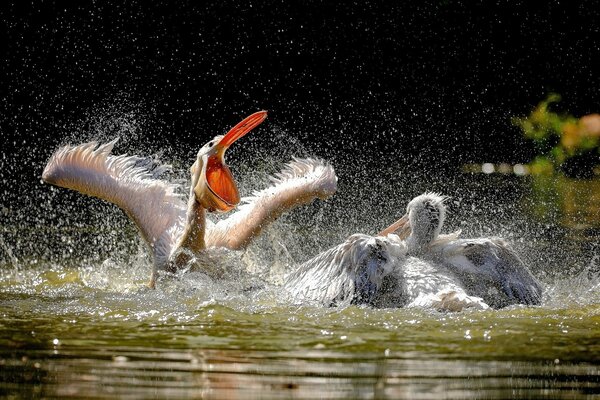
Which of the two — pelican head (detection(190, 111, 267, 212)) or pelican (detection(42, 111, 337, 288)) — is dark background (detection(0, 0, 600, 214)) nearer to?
pelican (detection(42, 111, 337, 288))

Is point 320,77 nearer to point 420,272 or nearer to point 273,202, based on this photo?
point 273,202

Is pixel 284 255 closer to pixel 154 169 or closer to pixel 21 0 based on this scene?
pixel 154 169

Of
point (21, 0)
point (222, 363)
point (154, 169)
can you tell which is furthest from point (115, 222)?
point (222, 363)

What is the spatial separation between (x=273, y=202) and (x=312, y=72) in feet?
19.9

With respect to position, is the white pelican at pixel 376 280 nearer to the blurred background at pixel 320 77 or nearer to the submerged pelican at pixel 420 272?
the submerged pelican at pixel 420 272

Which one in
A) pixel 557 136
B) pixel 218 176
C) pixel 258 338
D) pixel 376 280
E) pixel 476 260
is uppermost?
pixel 557 136

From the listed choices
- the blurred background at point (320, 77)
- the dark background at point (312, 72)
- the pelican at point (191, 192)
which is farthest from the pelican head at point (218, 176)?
the dark background at point (312, 72)

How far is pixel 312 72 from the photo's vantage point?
11.7 m

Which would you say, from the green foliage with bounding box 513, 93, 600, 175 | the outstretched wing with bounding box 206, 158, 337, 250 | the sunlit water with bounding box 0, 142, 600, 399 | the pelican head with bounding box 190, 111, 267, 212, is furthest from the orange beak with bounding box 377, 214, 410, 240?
the green foliage with bounding box 513, 93, 600, 175

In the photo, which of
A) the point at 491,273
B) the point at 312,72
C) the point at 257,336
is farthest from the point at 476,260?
the point at 312,72

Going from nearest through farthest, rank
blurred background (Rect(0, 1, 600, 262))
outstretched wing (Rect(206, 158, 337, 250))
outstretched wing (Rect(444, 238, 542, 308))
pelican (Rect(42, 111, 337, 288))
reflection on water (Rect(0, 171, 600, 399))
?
reflection on water (Rect(0, 171, 600, 399)) < outstretched wing (Rect(444, 238, 542, 308)) < pelican (Rect(42, 111, 337, 288)) < outstretched wing (Rect(206, 158, 337, 250)) < blurred background (Rect(0, 1, 600, 262))

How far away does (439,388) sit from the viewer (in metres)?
3.08

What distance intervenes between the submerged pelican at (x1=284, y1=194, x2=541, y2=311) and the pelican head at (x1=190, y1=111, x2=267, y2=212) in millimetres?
552

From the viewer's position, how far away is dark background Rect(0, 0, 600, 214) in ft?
37.1
